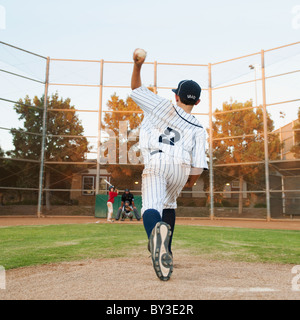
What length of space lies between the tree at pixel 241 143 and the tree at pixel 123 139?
4.63 metres

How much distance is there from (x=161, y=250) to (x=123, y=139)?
1654 centimetres

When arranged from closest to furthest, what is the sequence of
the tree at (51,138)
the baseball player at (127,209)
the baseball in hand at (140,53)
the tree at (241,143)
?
the baseball in hand at (140,53) → the baseball player at (127,209) → the tree at (241,143) → the tree at (51,138)

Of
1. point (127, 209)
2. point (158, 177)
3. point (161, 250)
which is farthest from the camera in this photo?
point (127, 209)

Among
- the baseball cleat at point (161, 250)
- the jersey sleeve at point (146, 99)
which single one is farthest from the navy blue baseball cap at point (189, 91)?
the baseball cleat at point (161, 250)

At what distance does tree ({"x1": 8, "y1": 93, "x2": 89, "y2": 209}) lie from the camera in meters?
17.9

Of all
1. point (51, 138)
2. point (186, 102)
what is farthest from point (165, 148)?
point (51, 138)

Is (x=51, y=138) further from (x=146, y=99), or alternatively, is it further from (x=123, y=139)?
(x=146, y=99)

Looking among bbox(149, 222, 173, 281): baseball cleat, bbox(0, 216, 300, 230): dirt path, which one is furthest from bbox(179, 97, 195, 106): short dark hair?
bbox(0, 216, 300, 230): dirt path

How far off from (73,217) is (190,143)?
52.4 feet

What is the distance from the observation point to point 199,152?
2.98 meters

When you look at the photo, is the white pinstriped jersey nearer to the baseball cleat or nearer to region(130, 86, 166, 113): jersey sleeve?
region(130, 86, 166, 113): jersey sleeve

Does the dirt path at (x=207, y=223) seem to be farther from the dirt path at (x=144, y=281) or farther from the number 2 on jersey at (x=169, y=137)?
the number 2 on jersey at (x=169, y=137)

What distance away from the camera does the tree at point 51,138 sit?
58.7ft
